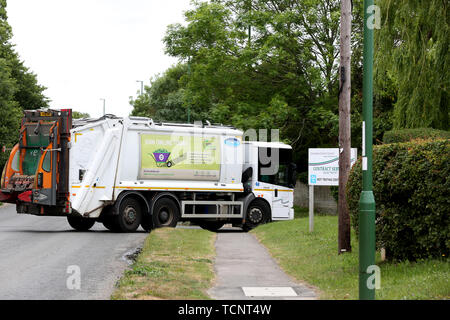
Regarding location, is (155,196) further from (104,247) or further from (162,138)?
(104,247)

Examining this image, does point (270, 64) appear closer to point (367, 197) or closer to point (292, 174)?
point (292, 174)

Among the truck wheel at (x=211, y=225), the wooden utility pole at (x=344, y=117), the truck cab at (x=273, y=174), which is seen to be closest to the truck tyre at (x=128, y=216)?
the truck wheel at (x=211, y=225)

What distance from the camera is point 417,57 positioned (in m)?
17.8

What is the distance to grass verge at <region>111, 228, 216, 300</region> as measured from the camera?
945 cm

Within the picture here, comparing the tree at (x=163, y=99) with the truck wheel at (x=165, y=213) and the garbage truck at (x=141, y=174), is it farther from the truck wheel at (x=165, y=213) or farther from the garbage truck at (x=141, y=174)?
the truck wheel at (x=165, y=213)

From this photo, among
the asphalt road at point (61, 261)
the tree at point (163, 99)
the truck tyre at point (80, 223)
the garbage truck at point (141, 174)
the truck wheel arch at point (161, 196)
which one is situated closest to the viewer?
the asphalt road at point (61, 261)

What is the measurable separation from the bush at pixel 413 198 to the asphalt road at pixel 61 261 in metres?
4.66

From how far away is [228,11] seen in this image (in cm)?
3344

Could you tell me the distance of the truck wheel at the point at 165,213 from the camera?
70.9 ft

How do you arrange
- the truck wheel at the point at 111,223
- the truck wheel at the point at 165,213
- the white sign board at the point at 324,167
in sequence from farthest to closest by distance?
1. the truck wheel at the point at 165,213
2. the truck wheel at the point at 111,223
3. the white sign board at the point at 324,167

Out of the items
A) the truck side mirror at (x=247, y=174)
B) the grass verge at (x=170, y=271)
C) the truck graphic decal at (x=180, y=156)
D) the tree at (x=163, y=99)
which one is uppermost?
the tree at (x=163, y=99)

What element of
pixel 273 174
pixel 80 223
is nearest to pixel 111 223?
pixel 80 223

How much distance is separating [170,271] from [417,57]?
31.2 ft
